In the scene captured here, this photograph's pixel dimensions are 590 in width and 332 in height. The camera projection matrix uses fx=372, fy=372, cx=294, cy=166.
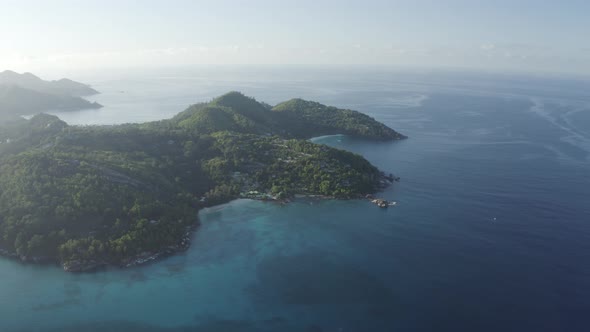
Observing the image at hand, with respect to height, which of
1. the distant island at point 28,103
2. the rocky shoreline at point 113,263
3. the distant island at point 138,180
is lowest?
the rocky shoreline at point 113,263

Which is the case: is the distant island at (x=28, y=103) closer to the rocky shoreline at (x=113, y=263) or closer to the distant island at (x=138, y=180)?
the distant island at (x=138, y=180)

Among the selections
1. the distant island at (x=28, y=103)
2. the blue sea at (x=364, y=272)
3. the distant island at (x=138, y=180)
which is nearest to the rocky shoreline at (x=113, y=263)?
the distant island at (x=138, y=180)

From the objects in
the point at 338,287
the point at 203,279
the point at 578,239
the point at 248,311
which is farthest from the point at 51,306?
the point at 578,239

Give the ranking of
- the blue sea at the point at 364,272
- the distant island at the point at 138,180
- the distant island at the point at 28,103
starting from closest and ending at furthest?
the blue sea at the point at 364,272
the distant island at the point at 138,180
the distant island at the point at 28,103

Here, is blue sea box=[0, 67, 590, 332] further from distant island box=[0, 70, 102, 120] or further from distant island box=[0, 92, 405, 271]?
distant island box=[0, 70, 102, 120]

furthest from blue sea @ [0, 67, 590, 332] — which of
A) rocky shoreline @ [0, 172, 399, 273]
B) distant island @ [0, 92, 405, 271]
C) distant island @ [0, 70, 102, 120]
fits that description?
distant island @ [0, 70, 102, 120]

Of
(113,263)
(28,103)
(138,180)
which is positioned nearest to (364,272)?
(113,263)

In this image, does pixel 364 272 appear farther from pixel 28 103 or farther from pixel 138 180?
pixel 28 103

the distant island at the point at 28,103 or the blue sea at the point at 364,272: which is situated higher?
the distant island at the point at 28,103

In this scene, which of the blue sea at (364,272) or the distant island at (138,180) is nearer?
the blue sea at (364,272)
